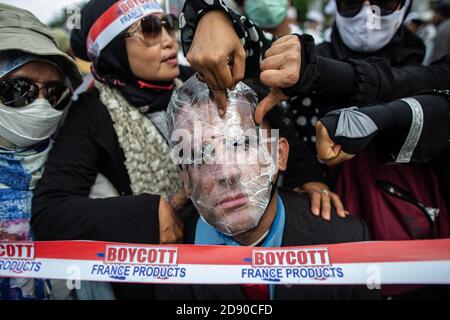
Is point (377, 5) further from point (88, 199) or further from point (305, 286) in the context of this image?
point (88, 199)

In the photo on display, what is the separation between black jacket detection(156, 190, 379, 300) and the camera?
1.69 meters

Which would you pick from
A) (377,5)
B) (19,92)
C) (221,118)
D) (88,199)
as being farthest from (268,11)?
(88,199)

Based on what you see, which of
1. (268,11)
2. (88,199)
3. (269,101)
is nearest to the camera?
(269,101)

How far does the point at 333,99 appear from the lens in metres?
1.88

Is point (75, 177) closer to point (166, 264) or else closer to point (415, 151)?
point (166, 264)

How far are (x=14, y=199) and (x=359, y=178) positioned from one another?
1.76 m

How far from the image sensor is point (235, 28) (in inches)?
56.7

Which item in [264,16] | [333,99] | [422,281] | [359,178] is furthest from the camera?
[264,16]

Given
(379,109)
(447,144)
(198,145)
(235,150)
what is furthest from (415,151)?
(198,145)

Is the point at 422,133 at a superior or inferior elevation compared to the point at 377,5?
inferior

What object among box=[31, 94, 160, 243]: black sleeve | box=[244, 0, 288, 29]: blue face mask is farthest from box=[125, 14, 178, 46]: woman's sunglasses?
box=[244, 0, 288, 29]: blue face mask

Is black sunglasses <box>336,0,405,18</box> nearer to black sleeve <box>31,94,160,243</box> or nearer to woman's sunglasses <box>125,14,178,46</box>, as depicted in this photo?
woman's sunglasses <box>125,14,178,46</box>

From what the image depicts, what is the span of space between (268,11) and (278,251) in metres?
2.26
